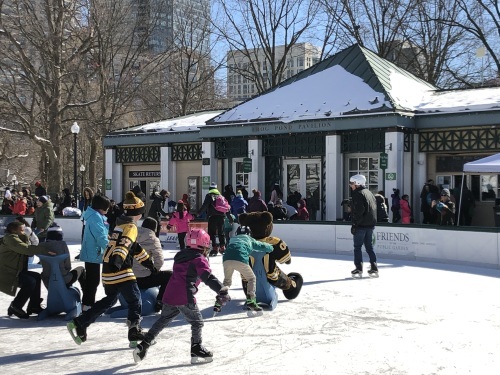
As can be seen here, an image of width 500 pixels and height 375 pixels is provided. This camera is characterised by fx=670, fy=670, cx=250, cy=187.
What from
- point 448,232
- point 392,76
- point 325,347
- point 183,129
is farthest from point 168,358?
Result: point 183,129

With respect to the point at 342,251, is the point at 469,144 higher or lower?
higher

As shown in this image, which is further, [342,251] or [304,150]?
[304,150]

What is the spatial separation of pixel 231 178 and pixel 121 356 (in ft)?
68.0

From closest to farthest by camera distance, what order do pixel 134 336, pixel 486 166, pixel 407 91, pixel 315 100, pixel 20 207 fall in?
pixel 134 336 < pixel 486 166 < pixel 20 207 < pixel 315 100 < pixel 407 91

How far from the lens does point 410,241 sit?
15.7 meters

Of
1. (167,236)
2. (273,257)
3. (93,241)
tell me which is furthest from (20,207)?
(273,257)

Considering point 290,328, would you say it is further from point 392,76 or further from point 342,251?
point 392,76

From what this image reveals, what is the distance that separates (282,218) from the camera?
64.6 ft

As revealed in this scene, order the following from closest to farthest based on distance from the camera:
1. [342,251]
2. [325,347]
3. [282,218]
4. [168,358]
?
[168,358] < [325,347] < [342,251] < [282,218]

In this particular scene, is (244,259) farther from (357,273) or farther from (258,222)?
(357,273)

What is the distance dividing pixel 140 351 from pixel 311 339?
1975 millimetres

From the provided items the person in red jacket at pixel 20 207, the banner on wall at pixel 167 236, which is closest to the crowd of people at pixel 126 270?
the banner on wall at pixel 167 236

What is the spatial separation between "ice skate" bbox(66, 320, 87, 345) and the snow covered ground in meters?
0.13

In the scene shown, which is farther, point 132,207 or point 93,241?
point 93,241
